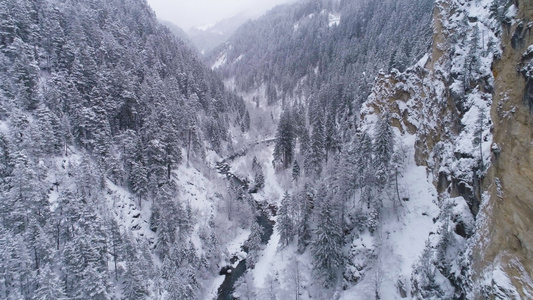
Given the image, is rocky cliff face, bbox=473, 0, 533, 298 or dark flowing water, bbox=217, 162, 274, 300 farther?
dark flowing water, bbox=217, 162, 274, 300

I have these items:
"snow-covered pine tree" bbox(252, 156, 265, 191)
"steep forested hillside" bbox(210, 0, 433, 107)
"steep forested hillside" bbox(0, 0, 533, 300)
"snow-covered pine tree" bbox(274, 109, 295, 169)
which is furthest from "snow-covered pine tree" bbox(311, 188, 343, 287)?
"steep forested hillside" bbox(210, 0, 433, 107)

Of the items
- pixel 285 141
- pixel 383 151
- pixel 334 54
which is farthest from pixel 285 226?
pixel 334 54

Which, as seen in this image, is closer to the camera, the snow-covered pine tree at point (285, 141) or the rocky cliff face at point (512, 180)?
the rocky cliff face at point (512, 180)

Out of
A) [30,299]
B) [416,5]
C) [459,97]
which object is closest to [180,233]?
[30,299]

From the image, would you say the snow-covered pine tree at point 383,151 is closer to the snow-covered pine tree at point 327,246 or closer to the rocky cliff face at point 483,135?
the rocky cliff face at point 483,135

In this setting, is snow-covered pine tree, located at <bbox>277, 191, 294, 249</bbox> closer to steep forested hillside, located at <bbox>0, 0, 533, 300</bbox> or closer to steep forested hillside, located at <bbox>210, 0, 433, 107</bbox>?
steep forested hillside, located at <bbox>0, 0, 533, 300</bbox>

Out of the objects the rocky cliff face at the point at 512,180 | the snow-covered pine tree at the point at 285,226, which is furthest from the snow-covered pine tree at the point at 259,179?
the rocky cliff face at the point at 512,180

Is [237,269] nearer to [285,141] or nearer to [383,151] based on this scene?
[383,151]
